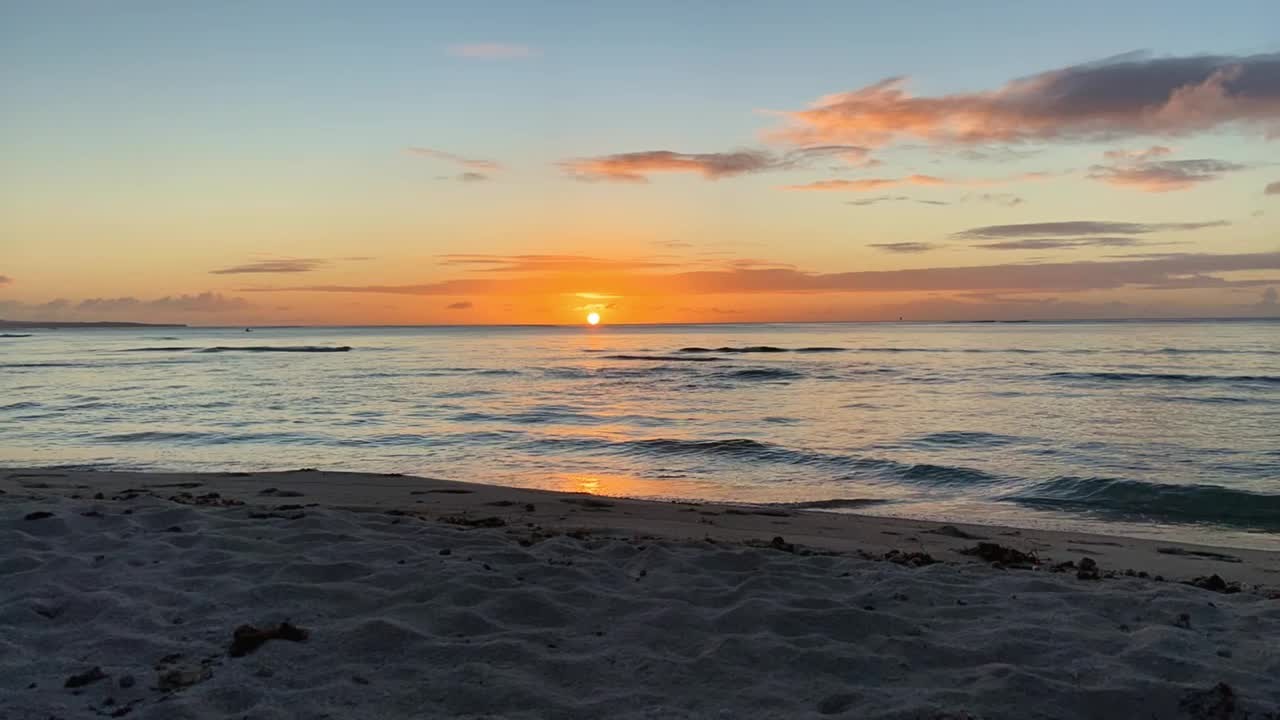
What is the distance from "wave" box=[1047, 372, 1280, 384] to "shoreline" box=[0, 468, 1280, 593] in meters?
26.3

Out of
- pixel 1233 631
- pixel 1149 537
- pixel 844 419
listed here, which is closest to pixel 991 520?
pixel 1149 537

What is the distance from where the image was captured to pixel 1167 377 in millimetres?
31906

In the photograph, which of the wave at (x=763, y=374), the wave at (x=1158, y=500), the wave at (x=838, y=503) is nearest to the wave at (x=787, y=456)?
the wave at (x=1158, y=500)

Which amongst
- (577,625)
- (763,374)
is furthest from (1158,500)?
(763,374)

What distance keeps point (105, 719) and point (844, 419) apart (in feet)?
62.3

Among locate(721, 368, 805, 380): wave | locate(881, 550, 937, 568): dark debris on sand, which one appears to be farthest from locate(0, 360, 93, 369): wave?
locate(881, 550, 937, 568): dark debris on sand

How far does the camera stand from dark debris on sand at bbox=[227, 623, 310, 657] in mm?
4152

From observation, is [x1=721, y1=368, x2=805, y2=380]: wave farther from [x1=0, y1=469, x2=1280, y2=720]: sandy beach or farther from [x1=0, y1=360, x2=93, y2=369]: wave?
[x1=0, y1=360, x2=93, y2=369]: wave

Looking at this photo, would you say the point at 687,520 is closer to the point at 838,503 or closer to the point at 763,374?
the point at 838,503

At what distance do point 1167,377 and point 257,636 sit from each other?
35941 mm

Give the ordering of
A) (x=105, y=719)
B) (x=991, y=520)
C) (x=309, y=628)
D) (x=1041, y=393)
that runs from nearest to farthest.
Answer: (x=105, y=719) < (x=309, y=628) < (x=991, y=520) < (x=1041, y=393)

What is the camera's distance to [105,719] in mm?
3451

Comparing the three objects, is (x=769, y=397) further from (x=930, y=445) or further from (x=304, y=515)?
(x=304, y=515)

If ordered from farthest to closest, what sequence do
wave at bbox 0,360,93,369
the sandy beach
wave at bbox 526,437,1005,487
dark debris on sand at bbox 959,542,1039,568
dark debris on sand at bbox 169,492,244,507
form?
1. wave at bbox 0,360,93,369
2. wave at bbox 526,437,1005,487
3. dark debris on sand at bbox 169,492,244,507
4. dark debris on sand at bbox 959,542,1039,568
5. the sandy beach
